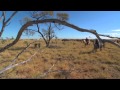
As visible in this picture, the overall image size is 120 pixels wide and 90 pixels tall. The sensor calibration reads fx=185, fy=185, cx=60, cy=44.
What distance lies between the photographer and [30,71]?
251 inches

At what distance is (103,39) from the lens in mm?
658
